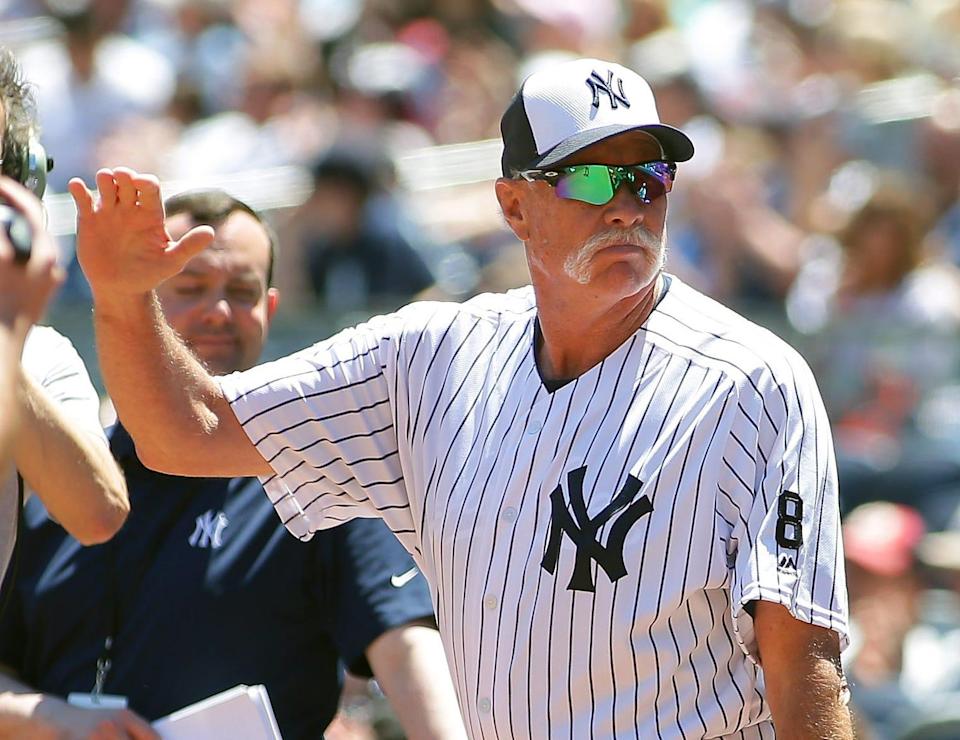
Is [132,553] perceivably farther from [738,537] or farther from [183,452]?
[738,537]

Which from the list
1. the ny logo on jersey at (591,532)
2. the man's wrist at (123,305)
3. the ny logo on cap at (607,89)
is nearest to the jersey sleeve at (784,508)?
the ny logo on jersey at (591,532)

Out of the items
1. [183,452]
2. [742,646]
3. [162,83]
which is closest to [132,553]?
[183,452]

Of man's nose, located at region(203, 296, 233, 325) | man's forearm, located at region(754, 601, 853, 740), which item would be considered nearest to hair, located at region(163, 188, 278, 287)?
man's nose, located at region(203, 296, 233, 325)

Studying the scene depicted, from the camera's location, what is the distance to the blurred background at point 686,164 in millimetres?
6652

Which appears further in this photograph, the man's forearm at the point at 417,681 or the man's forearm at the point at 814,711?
the man's forearm at the point at 417,681

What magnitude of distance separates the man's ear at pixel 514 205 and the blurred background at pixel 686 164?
171 centimetres

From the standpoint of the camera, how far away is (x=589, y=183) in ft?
10.3

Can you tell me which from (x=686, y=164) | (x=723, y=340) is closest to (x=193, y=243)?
(x=723, y=340)

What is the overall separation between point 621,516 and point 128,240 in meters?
1.02

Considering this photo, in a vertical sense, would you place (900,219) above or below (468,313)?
below

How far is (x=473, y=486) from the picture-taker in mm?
3092

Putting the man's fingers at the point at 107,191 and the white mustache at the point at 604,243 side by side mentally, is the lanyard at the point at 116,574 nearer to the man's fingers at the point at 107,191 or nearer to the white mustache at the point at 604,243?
the man's fingers at the point at 107,191

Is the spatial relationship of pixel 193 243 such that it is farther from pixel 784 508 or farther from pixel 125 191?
pixel 784 508

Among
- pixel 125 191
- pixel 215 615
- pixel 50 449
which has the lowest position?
pixel 215 615
